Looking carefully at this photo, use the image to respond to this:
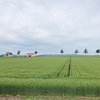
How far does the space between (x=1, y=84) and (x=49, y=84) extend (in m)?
3.54

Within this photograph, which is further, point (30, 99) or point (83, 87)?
point (83, 87)

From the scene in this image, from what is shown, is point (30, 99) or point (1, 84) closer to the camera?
point (30, 99)

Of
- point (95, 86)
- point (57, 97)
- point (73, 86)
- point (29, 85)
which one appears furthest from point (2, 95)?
point (95, 86)

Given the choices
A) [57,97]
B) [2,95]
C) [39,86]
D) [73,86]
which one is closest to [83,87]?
[73,86]

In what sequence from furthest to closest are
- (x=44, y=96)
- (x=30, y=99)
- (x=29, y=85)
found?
(x=29, y=85) < (x=44, y=96) < (x=30, y=99)

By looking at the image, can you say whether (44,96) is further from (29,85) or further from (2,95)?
(2,95)

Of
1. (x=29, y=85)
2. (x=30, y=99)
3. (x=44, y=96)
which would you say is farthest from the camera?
(x=29, y=85)

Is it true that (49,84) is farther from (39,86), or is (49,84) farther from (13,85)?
(13,85)

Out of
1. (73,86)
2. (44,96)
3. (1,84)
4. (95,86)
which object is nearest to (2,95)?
(1,84)

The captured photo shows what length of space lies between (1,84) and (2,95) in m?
1.00

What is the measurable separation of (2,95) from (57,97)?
152 inches

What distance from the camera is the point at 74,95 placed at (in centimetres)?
1280

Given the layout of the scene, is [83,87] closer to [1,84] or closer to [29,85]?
[29,85]

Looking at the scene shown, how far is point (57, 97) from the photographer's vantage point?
12.2 meters
